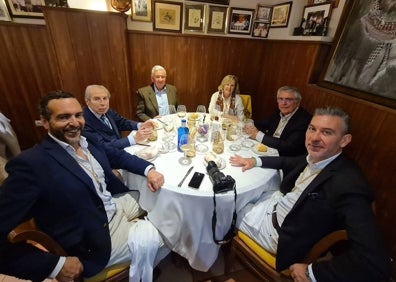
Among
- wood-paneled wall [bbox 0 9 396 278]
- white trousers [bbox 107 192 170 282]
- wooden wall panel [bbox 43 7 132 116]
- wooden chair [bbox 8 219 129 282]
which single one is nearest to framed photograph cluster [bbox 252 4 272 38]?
wood-paneled wall [bbox 0 9 396 278]

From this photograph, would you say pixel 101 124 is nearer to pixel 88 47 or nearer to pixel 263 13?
pixel 88 47

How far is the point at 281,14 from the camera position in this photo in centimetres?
297

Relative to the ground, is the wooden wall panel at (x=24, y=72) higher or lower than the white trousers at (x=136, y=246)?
higher

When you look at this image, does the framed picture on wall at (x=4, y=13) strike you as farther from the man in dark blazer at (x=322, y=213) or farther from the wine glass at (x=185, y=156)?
the man in dark blazer at (x=322, y=213)

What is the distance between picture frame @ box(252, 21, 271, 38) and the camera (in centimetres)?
329

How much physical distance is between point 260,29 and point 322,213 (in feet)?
10.7

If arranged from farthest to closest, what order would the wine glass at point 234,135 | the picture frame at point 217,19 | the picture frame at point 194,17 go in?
the picture frame at point 217,19 → the picture frame at point 194,17 → the wine glass at point 234,135

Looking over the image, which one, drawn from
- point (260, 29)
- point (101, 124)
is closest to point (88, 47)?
point (101, 124)

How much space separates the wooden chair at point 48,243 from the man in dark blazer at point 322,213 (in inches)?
31.9

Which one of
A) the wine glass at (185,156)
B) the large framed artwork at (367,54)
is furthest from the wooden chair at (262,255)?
the large framed artwork at (367,54)

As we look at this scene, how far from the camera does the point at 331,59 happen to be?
2311 mm

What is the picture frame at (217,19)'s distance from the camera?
10.1 ft

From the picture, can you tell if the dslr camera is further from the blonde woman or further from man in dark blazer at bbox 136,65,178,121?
man in dark blazer at bbox 136,65,178,121

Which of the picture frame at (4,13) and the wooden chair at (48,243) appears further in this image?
the picture frame at (4,13)
